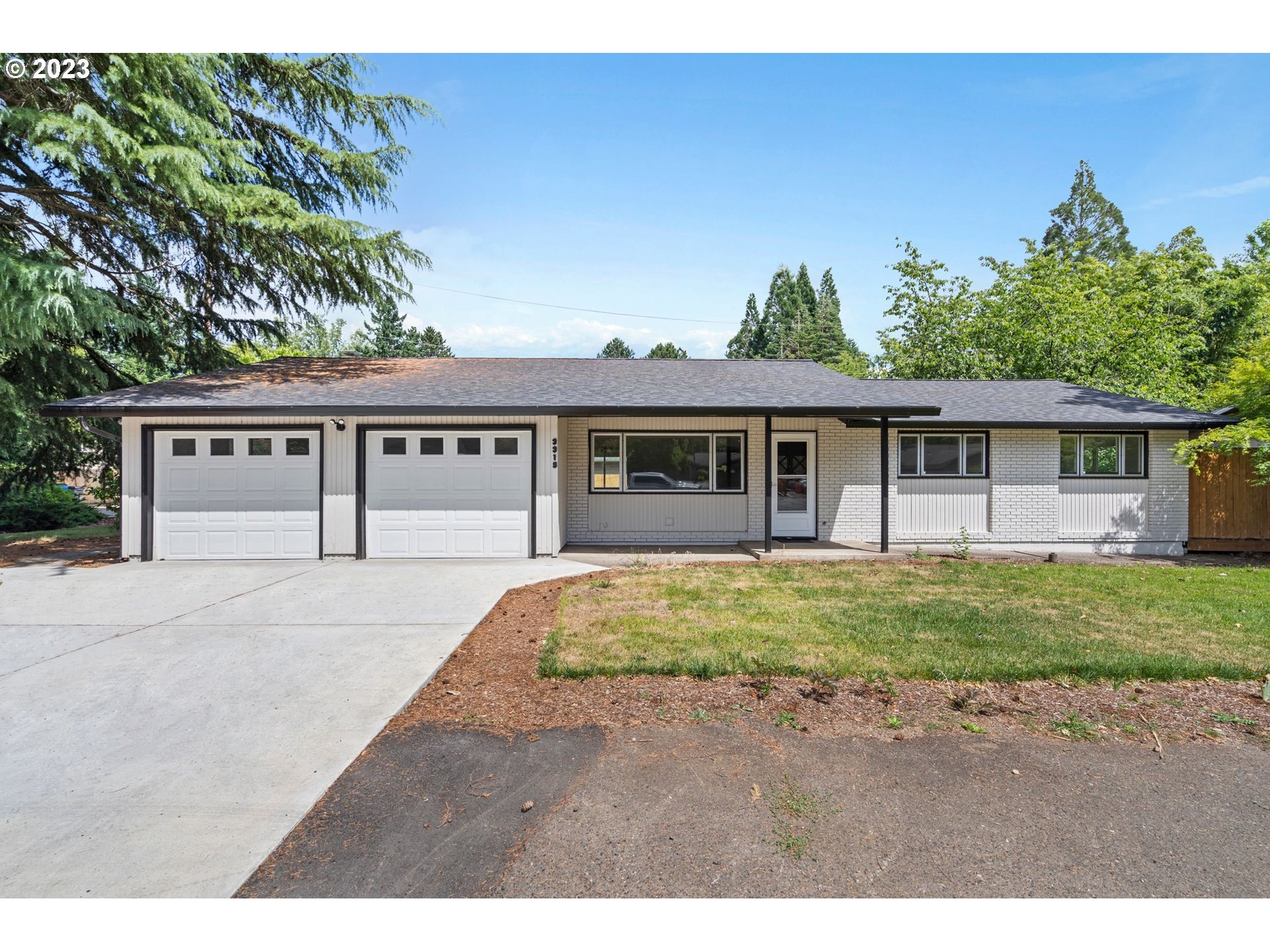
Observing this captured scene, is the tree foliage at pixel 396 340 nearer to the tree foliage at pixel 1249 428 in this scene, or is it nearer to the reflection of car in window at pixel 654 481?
the reflection of car in window at pixel 654 481

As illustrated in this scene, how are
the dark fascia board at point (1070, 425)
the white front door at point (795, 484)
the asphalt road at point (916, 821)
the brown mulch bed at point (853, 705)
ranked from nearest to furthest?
the asphalt road at point (916, 821) → the brown mulch bed at point (853, 705) → the dark fascia board at point (1070, 425) → the white front door at point (795, 484)

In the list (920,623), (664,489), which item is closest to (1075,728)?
(920,623)

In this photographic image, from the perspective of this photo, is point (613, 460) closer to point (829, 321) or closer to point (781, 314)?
point (781, 314)

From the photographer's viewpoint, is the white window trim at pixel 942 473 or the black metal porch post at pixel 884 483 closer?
the black metal porch post at pixel 884 483

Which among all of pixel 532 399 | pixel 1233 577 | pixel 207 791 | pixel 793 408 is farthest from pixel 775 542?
pixel 207 791

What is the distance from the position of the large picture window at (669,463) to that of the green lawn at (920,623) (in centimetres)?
328

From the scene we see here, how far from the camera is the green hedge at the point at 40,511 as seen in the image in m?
16.2

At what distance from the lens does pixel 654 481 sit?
41.1 feet

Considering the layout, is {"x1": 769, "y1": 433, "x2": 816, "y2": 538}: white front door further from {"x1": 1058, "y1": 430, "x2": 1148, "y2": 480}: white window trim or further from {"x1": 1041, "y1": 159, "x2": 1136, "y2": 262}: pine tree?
{"x1": 1041, "y1": 159, "x2": 1136, "y2": 262}: pine tree

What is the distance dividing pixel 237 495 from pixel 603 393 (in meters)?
6.76

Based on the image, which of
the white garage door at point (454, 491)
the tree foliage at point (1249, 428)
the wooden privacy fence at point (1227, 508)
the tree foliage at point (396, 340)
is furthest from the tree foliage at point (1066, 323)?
the tree foliage at point (396, 340)

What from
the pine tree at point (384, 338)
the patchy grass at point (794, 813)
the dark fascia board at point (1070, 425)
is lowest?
the patchy grass at point (794, 813)

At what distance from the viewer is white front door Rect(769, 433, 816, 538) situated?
12586 mm

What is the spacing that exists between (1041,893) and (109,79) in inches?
597
